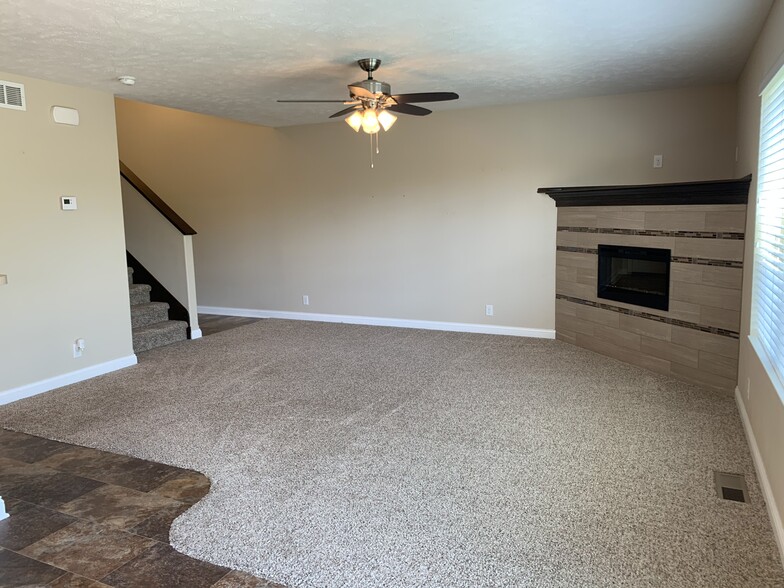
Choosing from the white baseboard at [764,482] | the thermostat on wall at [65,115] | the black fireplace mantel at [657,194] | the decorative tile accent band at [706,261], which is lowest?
the white baseboard at [764,482]

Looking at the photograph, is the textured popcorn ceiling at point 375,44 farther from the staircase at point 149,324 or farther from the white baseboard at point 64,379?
the white baseboard at point 64,379

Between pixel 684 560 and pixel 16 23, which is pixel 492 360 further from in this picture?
pixel 16 23

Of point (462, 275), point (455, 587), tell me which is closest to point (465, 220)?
point (462, 275)

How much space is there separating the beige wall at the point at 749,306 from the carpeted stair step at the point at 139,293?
19.0ft

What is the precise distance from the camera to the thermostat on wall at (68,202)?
4613 mm

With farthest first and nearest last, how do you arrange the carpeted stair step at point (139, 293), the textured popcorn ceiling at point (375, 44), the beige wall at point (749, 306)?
the carpeted stair step at point (139, 293) < the textured popcorn ceiling at point (375, 44) < the beige wall at point (749, 306)

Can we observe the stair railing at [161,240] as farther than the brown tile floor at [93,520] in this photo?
Yes

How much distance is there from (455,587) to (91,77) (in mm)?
4336

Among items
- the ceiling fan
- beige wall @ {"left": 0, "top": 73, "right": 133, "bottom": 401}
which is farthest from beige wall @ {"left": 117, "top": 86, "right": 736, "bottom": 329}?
beige wall @ {"left": 0, "top": 73, "right": 133, "bottom": 401}

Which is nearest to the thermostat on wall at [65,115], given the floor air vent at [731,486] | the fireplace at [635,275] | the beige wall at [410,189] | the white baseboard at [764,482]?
the beige wall at [410,189]

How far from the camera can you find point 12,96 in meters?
4.22

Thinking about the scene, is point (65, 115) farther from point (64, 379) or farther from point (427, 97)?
point (427, 97)

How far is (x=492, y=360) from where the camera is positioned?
5246 mm

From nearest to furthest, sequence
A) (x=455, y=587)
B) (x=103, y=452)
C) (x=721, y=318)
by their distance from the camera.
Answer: (x=455, y=587) → (x=103, y=452) → (x=721, y=318)
